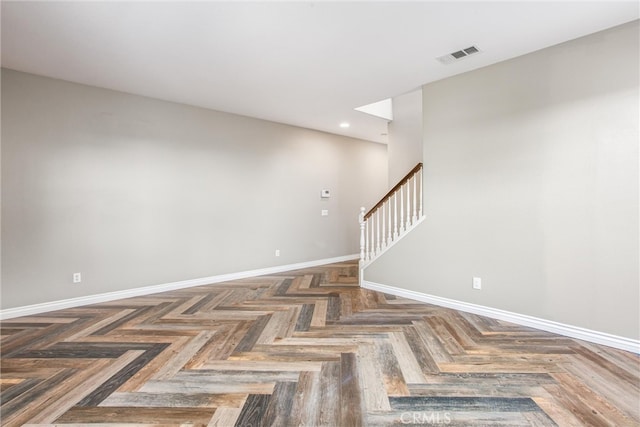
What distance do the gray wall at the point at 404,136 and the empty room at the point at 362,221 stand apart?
88cm

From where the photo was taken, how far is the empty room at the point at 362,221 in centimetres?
211

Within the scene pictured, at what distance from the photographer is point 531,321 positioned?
10.2 ft

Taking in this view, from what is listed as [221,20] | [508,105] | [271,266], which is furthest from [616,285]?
[271,266]

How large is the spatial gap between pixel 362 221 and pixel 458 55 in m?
2.51

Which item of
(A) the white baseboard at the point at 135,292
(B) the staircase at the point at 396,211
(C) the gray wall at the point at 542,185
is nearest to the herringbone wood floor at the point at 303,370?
(A) the white baseboard at the point at 135,292

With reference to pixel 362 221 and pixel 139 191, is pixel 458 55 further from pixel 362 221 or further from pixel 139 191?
pixel 139 191

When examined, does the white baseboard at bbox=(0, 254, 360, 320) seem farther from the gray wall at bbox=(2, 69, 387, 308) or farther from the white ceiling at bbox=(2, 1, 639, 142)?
the white ceiling at bbox=(2, 1, 639, 142)

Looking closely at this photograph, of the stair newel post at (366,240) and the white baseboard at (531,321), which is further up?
the stair newel post at (366,240)

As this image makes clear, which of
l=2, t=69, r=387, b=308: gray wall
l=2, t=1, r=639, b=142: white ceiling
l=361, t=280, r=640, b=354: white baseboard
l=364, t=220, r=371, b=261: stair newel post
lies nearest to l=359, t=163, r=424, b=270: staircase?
l=364, t=220, r=371, b=261: stair newel post

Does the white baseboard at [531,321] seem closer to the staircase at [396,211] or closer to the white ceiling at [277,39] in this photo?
the staircase at [396,211]

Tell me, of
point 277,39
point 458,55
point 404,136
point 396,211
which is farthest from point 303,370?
point 404,136

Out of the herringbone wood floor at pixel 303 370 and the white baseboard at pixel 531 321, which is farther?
the white baseboard at pixel 531 321

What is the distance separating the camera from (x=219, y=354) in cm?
258

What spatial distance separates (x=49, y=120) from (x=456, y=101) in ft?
15.4
